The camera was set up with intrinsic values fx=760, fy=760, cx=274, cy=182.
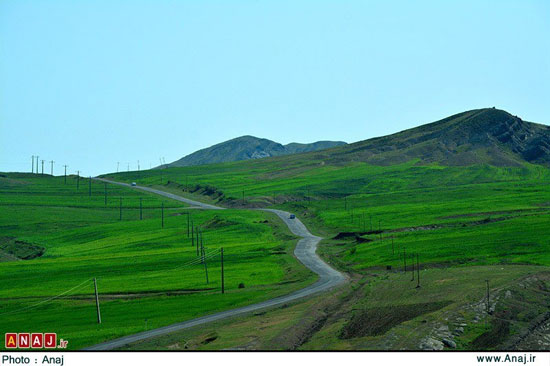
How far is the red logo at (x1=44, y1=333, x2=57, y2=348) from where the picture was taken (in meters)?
72.3

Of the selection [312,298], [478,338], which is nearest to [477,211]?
[312,298]

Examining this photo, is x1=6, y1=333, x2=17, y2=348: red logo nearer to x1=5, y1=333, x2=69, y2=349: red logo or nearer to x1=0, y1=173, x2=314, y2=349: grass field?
x1=5, y1=333, x2=69, y2=349: red logo

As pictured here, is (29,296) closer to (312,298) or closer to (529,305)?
(312,298)

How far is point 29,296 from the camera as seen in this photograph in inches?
4397

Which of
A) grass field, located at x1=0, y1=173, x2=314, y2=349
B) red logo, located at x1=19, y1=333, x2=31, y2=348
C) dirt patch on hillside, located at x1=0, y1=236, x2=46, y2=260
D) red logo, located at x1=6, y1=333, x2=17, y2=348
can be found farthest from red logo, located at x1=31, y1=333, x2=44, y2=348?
dirt patch on hillside, located at x1=0, y1=236, x2=46, y2=260

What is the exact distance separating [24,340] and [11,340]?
4.14 feet

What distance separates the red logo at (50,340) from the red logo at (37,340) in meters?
0.41

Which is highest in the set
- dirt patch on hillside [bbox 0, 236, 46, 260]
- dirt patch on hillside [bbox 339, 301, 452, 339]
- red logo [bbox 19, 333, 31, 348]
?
dirt patch on hillside [bbox 0, 236, 46, 260]

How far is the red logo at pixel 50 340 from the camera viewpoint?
7231cm

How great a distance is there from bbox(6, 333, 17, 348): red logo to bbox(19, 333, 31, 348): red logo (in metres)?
0.57

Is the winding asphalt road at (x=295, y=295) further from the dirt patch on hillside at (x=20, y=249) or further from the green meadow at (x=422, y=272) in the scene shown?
the dirt patch on hillside at (x=20, y=249)

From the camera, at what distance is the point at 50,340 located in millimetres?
74875

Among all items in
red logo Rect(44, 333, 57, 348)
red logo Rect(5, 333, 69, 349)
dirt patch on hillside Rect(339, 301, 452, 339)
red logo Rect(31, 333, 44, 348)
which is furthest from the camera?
red logo Rect(31, 333, 44, 348)

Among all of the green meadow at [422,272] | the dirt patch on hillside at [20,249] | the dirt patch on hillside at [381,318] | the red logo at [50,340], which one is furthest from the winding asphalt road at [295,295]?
the dirt patch on hillside at [20,249]
